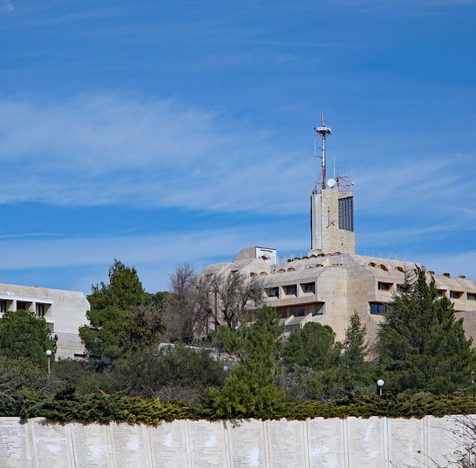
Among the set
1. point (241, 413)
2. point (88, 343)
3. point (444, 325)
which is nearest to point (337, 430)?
point (241, 413)

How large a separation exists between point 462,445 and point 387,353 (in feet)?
102

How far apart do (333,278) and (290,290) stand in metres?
3.94

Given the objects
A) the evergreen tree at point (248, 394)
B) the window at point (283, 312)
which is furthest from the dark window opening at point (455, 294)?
the evergreen tree at point (248, 394)

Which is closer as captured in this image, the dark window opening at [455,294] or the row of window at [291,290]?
the row of window at [291,290]

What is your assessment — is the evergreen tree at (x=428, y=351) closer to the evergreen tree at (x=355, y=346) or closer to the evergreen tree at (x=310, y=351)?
the evergreen tree at (x=355, y=346)

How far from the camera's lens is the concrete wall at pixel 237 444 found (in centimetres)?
3306

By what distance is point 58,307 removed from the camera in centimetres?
8544

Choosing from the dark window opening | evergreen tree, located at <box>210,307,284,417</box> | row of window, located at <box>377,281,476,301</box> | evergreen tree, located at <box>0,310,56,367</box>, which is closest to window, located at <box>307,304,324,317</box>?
row of window, located at <box>377,281,476,301</box>

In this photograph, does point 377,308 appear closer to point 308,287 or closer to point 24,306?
point 308,287

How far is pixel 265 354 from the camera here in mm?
39062

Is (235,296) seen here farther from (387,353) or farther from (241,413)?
(241,413)

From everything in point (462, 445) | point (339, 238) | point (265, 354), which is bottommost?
point (462, 445)

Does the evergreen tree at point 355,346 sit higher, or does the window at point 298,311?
the window at point 298,311

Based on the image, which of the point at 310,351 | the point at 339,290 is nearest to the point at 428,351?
the point at 310,351
